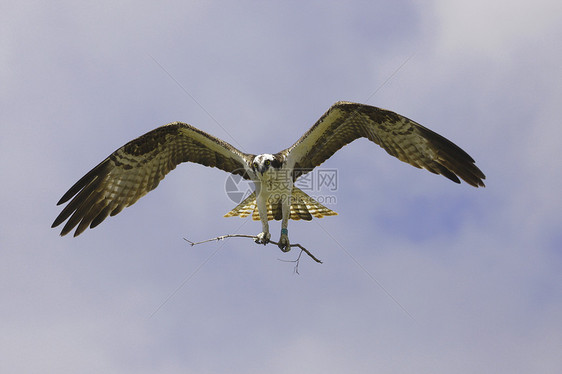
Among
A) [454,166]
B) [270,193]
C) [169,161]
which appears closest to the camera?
[454,166]

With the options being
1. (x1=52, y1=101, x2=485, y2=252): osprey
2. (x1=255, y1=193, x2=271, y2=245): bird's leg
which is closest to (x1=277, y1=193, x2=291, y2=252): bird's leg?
(x1=52, y1=101, x2=485, y2=252): osprey

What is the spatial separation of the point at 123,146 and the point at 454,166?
546 centimetres

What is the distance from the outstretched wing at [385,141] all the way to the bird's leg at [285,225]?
71cm

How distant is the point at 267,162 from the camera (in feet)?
31.1

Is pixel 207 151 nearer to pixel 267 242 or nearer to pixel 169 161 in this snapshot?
pixel 169 161

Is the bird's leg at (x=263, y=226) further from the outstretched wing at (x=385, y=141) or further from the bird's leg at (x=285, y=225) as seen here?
the outstretched wing at (x=385, y=141)

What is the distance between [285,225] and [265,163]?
1127 mm

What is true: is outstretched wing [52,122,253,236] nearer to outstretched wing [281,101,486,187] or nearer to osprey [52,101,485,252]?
osprey [52,101,485,252]

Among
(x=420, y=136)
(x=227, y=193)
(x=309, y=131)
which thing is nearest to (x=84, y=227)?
(x=227, y=193)

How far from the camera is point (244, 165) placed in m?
10.2

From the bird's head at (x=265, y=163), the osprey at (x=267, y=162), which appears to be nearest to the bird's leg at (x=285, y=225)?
the osprey at (x=267, y=162)

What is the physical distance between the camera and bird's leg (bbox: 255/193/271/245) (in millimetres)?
9547

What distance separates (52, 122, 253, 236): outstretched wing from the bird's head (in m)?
0.44

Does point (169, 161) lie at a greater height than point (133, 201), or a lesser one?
greater
